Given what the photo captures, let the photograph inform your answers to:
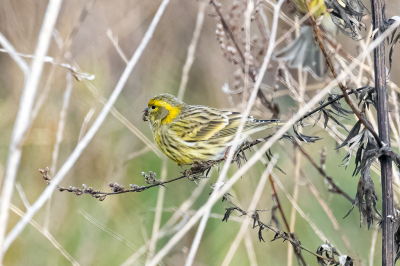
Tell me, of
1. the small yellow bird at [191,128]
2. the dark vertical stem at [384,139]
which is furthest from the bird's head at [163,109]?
the dark vertical stem at [384,139]

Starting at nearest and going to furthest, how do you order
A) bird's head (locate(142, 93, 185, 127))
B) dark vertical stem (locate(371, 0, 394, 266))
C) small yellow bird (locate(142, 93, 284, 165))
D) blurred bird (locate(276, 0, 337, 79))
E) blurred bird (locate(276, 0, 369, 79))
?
dark vertical stem (locate(371, 0, 394, 266)), blurred bird (locate(276, 0, 369, 79)), blurred bird (locate(276, 0, 337, 79)), small yellow bird (locate(142, 93, 284, 165)), bird's head (locate(142, 93, 185, 127))

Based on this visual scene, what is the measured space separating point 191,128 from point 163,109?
0.30 metres

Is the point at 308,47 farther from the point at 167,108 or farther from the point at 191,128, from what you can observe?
the point at 167,108

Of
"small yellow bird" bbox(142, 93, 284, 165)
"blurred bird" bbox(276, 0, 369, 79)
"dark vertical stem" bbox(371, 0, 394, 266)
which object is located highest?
"blurred bird" bbox(276, 0, 369, 79)

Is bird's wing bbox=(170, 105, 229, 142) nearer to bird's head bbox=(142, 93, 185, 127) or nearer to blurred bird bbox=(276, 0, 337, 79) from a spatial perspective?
bird's head bbox=(142, 93, 185, 127)

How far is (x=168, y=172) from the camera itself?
349 cm

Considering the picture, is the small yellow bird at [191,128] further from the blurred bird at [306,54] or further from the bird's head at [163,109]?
the blurred bird at [306,54]

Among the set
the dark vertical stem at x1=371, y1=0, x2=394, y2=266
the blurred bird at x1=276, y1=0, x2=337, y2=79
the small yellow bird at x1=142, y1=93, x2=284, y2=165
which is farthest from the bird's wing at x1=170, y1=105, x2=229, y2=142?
the dark vertical stem at x1=371, y1=0, x2=394, y2=266

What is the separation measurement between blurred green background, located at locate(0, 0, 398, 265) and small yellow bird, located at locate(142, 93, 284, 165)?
402mm

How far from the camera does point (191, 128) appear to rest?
2656 millimetres

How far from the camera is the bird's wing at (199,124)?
101 inches

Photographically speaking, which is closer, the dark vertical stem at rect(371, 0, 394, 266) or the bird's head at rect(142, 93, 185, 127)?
the dark vertical stem at rect(371, 0, 394, 266)

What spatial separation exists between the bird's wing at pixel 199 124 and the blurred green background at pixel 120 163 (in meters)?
0.37

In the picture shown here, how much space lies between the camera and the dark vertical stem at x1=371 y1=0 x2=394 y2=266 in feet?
3.86
